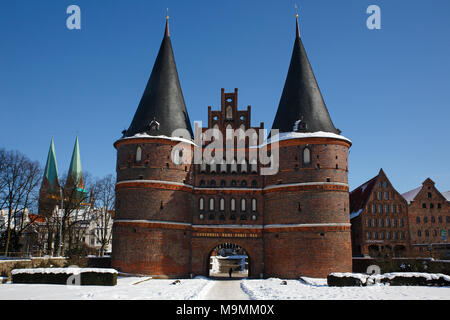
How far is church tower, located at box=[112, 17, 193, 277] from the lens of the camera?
3183 cm

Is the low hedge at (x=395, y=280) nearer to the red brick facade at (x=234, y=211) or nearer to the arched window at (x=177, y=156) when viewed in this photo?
the red brick facade at (x=234, y=211)

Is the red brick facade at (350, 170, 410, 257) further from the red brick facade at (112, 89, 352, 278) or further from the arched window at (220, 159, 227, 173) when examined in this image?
the arched window at (220, 159, 227, 173)

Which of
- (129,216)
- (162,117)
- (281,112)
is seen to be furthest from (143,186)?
(281,112)

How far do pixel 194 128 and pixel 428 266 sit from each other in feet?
69.8

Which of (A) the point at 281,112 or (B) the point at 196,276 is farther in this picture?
(A) the point at 281,112

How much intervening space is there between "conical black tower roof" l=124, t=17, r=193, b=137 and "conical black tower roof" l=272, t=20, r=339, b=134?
8.15 m

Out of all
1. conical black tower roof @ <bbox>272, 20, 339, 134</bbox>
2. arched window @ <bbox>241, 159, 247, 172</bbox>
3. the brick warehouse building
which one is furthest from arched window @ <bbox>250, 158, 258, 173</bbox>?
conical black tower roof @ <bbox>272, 20, 339, 134</bbox>

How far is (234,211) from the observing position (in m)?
34.6

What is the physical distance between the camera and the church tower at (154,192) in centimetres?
3183

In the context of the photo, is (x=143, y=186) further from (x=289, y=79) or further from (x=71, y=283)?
(x=289, y=79)

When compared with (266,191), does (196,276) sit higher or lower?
lower

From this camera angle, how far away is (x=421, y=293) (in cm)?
2000

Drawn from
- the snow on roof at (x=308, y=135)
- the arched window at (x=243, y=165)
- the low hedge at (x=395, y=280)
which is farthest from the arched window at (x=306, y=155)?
the low hedge at (x=395, y=280)

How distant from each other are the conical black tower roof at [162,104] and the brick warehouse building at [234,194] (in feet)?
0.32
